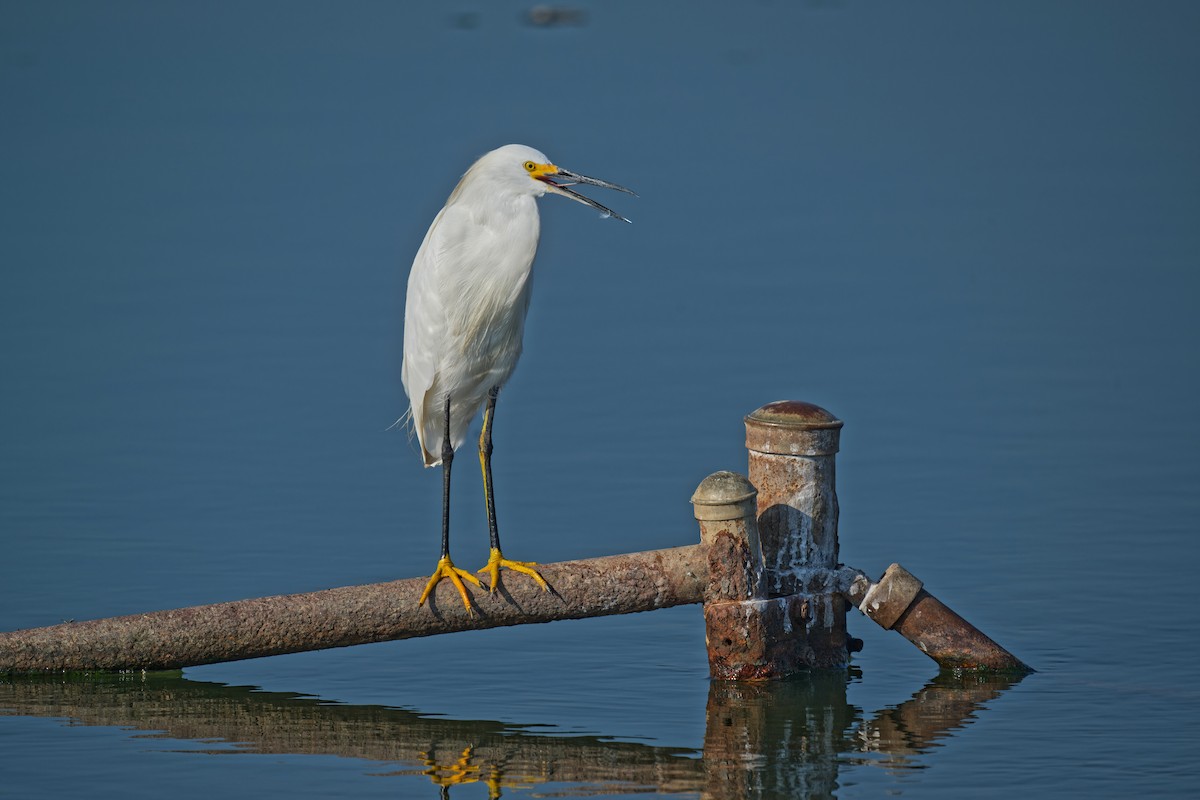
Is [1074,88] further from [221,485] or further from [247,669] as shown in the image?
[247,669]

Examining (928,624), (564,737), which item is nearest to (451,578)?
(564,737)

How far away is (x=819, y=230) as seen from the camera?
815 inches

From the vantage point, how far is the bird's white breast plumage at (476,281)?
31.2ft

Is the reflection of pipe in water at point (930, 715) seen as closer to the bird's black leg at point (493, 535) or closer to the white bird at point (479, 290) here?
the bird's black leg at point (493, 535)

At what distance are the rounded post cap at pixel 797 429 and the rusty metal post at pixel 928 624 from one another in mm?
715

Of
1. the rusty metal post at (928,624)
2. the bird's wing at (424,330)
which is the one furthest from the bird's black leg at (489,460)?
the rusty metal post at (928,624)

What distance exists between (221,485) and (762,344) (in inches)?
207

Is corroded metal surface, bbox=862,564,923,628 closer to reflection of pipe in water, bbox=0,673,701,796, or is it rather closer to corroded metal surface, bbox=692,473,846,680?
corroded metal surface, bbox=692,473,846,680

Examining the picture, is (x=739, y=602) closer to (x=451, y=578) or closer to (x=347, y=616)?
(x=451, y=578)

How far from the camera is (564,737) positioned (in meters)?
8.88

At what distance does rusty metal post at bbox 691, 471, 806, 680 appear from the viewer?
907 centimetres

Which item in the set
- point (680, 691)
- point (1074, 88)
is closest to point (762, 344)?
point (680, 691)

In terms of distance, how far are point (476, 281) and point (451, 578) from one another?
1517 mm

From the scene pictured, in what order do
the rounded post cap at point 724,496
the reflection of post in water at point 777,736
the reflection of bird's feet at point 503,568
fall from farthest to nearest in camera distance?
the reflection of bird's feet at point 503,568 < the rounded post cap at point 724,496 < the reflection of post in water at point 777,736
